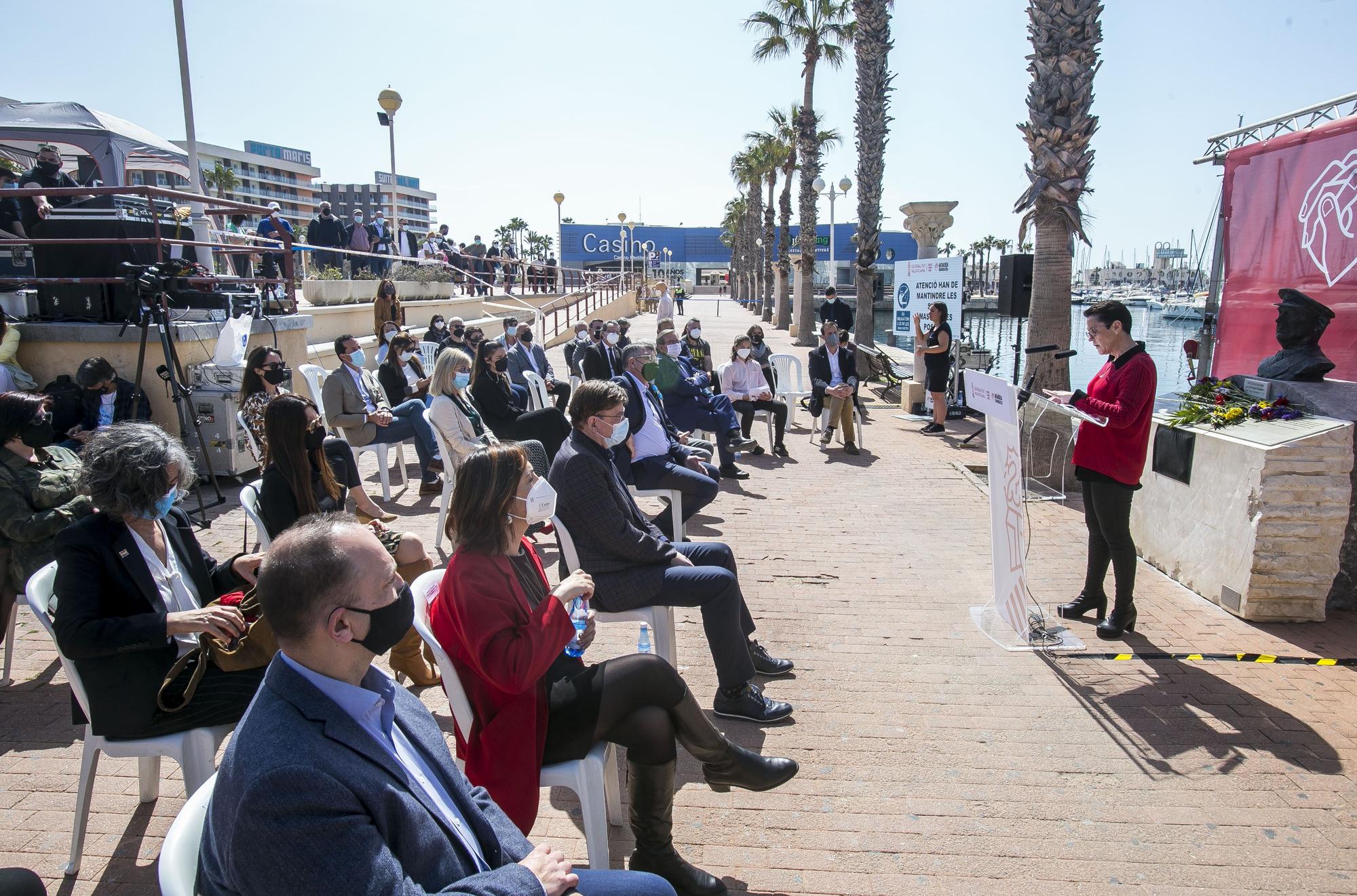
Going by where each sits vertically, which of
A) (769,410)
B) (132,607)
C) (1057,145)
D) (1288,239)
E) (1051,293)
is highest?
(1057,145)

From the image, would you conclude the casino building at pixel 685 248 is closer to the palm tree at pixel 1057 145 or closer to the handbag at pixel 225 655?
the palm tree at pixel 1057 145

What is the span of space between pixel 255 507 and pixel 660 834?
2607mm

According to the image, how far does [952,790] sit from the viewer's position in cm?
346

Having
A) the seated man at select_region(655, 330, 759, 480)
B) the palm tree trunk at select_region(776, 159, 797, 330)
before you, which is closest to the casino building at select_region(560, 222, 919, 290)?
the palm tree trunk at select_region(776, 159, 797, 330)

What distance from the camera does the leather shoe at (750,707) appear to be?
401 centimetres

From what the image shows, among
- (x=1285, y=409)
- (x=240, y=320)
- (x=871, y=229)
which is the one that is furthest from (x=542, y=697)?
(x=871, y=229)

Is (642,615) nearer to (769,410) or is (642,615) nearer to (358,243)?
(769,410)

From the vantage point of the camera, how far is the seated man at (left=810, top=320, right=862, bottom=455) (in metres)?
11.0

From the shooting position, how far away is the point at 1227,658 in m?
4.70

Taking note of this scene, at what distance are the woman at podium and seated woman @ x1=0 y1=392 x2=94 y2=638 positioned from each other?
534 cm

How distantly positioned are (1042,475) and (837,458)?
2530 mm

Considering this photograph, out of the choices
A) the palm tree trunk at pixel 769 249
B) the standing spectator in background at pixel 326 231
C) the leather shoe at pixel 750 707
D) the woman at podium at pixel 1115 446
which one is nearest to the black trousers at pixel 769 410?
the woman at podium at pixel 1115 446

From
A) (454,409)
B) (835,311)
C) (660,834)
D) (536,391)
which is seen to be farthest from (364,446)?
(835,311)

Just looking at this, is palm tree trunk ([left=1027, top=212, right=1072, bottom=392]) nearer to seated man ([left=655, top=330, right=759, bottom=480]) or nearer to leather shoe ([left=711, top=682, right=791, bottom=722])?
seated man ([left=655, top=330, right=759, bottom=480])
